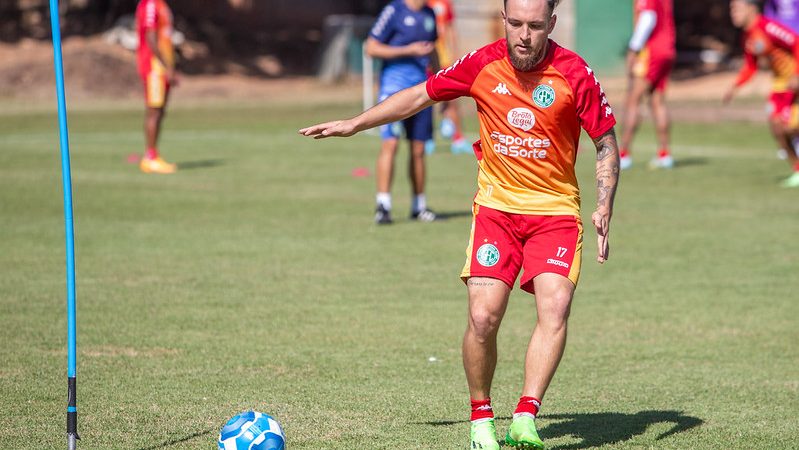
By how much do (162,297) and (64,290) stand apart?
0.82 meters

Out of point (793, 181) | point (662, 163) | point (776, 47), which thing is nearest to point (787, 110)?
point (776, 47)

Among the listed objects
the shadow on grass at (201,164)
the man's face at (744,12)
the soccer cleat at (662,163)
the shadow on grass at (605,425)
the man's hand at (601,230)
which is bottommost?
the shadow on grass at (201,164)

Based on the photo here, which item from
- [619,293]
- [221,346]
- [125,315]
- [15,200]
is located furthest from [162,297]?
[15,200]

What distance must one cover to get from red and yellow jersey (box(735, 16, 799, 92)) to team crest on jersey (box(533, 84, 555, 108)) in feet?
35.9

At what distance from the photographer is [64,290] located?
945 centimetres

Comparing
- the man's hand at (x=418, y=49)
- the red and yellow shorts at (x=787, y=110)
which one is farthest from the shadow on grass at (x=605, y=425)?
the red and yellow shorts at (x=787, y=110)

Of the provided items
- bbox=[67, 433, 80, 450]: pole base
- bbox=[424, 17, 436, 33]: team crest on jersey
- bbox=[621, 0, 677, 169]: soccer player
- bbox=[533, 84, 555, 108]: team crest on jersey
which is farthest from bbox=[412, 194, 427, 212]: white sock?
bbox=[67, 433, 80, 450]: pole base

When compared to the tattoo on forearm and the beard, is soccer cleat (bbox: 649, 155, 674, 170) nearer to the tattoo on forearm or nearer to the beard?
the tattoo on forearm

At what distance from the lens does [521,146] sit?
562 centimetres

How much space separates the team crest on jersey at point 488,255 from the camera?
5.55 m

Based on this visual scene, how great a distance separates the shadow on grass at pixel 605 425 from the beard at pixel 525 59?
5.75ft

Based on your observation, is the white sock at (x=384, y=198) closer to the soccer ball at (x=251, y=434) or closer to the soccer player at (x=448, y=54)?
the soccer ball at (x=251, y=434)

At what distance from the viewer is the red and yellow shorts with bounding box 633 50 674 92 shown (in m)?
18.1

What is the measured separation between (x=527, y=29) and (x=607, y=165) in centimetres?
74
